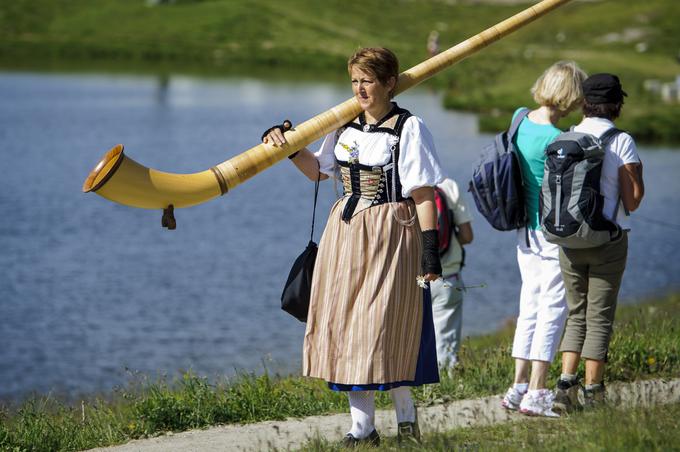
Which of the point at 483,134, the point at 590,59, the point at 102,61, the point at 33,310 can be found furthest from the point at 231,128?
the point at 102,61

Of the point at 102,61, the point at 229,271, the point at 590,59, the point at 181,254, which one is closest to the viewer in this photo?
the point at 229,271

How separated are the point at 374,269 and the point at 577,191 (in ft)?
4.66

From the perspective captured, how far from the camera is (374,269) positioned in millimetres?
5629

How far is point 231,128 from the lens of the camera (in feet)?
142

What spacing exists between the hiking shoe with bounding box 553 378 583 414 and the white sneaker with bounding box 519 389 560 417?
0.05 metres

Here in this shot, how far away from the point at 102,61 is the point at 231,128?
46945 mm

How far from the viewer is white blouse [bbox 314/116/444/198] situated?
5531mm

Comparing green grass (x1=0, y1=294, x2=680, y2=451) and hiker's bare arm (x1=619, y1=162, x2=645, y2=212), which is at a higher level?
hiker's bare arm (x1=619, y1=162, x2=645, y2=212)

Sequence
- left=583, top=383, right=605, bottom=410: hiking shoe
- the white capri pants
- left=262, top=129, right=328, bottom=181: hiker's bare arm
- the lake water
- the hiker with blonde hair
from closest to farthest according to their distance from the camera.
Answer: left=262, top=129, right=328, bottom=181: hiker's bare arm
left=583, top=383, right=605, bottom=410: hiking shoe
the hiker with blonde hair
the white capri pants
the lake water

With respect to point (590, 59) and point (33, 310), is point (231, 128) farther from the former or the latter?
point (590, 59)

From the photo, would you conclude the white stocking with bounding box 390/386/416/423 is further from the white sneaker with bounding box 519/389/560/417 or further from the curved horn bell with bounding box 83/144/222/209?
the curved horn bell with bounding box 83/144/222/209

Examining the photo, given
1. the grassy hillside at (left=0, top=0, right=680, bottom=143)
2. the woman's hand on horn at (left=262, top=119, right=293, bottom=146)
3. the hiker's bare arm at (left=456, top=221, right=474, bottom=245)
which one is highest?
the grassy hillside at (left=0, top=0, right=680, bottom=143)

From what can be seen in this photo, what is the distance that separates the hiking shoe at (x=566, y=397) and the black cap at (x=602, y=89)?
170 centimetres

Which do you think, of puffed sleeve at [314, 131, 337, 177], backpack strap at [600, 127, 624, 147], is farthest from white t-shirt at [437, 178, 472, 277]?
puffed sleeve at [314, 131, 337, 177]
